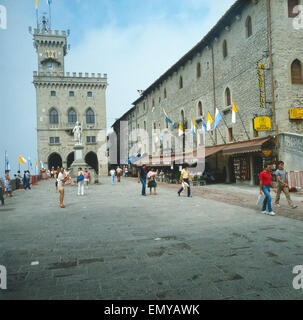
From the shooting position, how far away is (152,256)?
16.0ft

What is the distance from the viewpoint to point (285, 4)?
1542 cm

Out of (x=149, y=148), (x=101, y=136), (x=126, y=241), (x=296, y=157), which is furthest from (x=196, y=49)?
(x=101, y=136)

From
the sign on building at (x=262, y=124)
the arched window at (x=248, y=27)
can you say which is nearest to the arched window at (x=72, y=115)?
the arched window at (x=248, y=27)

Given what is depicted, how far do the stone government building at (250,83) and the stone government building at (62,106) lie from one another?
2722 cm

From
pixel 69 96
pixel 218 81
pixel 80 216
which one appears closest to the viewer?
pixel 80 216

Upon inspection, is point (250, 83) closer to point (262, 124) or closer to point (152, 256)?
point (262, 124)

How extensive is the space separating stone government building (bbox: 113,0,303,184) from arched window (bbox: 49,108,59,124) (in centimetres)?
2949

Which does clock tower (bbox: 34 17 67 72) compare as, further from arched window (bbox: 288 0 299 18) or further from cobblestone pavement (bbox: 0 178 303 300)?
cobblestone pavement (bbox: 0 178 303 300)

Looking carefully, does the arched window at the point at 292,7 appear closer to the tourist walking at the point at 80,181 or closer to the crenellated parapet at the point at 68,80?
the tourist walking at the point at 80,181

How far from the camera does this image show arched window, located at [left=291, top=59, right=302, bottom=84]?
15555mm

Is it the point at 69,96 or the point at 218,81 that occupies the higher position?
the point at 69,96

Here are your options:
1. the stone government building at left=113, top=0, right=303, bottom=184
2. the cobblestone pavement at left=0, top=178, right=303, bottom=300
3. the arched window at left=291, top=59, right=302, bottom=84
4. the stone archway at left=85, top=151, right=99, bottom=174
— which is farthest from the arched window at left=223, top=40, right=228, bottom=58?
the stone archway at left=85, top=151, right=99, bottom=174

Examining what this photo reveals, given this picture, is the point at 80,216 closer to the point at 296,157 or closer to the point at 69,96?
the point at 296,157

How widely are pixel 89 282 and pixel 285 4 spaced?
17.5 m
